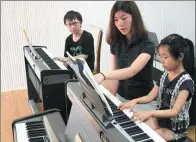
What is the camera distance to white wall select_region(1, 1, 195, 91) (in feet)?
12.6

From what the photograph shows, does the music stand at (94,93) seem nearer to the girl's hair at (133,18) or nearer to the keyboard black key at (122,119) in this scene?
the keyboard black key at (122,119)

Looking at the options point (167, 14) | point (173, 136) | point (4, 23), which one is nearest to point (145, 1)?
point (167, 14)

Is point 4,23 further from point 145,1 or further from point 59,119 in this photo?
point 59,119

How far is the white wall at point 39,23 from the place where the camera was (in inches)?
151

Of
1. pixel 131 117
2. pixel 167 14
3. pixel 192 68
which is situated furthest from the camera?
pixel 167 14

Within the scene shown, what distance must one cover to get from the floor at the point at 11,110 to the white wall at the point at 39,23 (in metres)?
0.18

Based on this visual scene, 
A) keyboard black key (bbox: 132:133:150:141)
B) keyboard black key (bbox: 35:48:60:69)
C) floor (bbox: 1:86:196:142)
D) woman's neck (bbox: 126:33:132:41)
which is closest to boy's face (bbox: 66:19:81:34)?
keyboard black key (bbox: 35:48:60:69)

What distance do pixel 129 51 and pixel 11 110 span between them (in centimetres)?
210

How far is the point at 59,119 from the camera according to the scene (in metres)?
1.71

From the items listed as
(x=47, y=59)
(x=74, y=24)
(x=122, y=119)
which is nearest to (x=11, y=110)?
(x=47, y=59)

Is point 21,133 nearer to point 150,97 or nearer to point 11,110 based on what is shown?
point 150,97

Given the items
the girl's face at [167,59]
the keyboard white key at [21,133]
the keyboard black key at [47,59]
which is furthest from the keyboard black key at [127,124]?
the keyboard black key at [47,59]

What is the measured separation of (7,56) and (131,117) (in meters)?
3.04

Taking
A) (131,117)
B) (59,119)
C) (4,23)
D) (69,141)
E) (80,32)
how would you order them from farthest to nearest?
(4,23) → (80,32) → (59,119) → (69,141) → (131,117)
